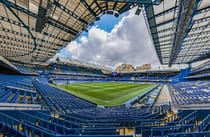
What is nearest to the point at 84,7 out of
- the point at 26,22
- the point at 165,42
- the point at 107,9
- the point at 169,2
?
the point at 107,9

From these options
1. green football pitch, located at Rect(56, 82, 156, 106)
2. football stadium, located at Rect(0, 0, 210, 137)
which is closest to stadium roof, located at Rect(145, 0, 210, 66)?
football stadium, located at Rect(0, 0, 210, 137)

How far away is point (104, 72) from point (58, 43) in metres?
56.3

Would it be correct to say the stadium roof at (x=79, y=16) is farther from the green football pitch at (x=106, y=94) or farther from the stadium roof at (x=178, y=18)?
the green football pitch at (x=106, y=94)

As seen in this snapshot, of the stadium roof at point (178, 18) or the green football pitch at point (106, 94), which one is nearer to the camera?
the stadium roof at point (178, 18)

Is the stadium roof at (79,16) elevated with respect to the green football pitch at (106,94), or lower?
elevated

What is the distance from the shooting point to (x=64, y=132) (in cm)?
469

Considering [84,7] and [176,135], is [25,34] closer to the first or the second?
[84,7]

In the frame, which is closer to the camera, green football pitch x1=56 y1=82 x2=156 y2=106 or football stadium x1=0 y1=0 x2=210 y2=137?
football stadium x1=0 y1=0 x2=210 y2=137

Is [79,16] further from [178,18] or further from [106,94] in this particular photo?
[106,94]

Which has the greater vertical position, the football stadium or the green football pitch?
the football stadium

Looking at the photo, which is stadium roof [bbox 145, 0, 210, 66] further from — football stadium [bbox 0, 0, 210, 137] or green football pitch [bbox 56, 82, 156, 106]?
green football pitch [bbox 56, 82, 156, 106]

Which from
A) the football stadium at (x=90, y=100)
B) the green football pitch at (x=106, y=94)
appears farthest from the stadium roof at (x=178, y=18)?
the green football pitch at (x=106, y=94)

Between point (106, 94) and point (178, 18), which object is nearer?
point (178, 18)

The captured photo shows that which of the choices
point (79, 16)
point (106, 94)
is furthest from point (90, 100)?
point (79, 16)
